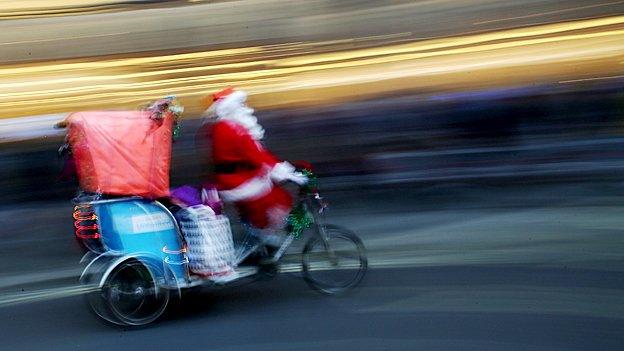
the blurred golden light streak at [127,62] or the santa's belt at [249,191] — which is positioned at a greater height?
the blurred golden light streak at [127,62]

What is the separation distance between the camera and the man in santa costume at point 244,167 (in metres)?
5.77

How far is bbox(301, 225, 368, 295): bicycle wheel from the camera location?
5.88m

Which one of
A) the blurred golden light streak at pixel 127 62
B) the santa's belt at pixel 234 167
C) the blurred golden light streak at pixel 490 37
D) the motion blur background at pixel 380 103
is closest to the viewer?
the santa's belt at pixel 234 167

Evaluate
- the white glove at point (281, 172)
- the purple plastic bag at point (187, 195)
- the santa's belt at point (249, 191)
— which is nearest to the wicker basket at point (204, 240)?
the purple plastic bag at point (187, 195)

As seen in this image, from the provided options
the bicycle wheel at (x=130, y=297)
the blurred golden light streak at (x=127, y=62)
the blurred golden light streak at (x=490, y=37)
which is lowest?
the bicycle wheel at (x=130, y=297)

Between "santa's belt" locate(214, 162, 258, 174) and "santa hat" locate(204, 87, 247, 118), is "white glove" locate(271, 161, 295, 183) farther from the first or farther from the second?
"santa hat" locate(204, 87, 247, 118)

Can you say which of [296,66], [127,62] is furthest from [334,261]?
[127,62]

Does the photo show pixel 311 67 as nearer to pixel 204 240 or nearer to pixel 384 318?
pixel 204 240

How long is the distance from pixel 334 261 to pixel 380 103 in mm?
3410

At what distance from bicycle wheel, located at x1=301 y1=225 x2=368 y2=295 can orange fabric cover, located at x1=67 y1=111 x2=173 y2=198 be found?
1.05 m

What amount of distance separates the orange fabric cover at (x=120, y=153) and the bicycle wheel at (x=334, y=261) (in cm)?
105

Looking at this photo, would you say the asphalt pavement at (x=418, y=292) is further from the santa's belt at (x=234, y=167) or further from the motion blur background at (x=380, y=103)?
the santa's belt at (x=234, y=167)

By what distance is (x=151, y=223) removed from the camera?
5453mm

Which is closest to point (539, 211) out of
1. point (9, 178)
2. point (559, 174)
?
point (559, 174)
